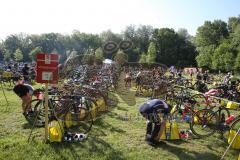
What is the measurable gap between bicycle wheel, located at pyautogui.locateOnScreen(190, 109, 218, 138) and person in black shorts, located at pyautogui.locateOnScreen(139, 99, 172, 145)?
4.78ft

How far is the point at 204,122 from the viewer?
7.98 metres

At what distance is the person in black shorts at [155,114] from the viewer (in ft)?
21.4

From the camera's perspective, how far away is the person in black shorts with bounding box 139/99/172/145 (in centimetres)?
653

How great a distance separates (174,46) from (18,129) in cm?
6846

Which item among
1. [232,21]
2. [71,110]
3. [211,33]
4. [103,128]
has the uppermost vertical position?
[232,21]

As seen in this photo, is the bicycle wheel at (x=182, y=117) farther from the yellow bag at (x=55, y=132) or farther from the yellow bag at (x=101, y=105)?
the yellow bag at (x=55, y=132)

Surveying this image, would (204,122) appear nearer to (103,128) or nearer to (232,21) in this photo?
(103,128)

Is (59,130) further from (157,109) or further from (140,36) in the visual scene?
(140,36)

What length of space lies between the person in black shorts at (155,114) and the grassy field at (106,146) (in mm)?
250

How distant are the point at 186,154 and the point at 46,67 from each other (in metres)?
3.91

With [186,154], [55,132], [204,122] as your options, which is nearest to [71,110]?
[55,132]

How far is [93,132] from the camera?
296 inches

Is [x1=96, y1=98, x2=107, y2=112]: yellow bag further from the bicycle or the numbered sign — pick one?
the numbered sign

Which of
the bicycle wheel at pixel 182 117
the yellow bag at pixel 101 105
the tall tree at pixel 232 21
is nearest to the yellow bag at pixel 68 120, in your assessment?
the yellow bag at pixel 101 105
